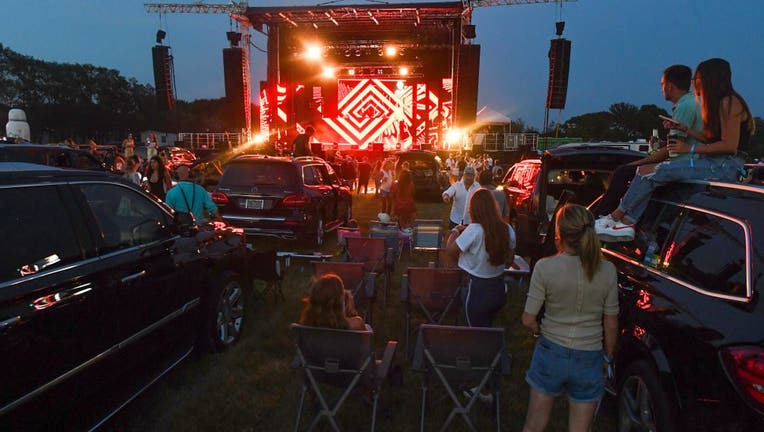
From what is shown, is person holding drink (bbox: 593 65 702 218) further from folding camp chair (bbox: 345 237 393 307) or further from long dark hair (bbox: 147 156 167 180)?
long dark hair (bbox: 147 156 167 180)

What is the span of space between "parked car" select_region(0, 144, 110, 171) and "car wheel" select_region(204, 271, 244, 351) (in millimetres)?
3458

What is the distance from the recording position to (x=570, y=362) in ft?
8.95

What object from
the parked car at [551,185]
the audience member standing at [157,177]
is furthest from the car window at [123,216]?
the audience member standing at [157,177]

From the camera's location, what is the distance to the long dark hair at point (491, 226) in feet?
13.2

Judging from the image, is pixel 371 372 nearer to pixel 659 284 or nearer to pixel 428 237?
pixel 659 284

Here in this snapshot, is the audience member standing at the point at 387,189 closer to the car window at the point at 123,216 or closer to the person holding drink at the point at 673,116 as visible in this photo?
the person holding drink at the point at 673,116

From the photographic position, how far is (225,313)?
16.4ft

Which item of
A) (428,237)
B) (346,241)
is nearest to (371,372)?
(346,241)

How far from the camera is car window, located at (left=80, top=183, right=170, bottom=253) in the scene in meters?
3.31

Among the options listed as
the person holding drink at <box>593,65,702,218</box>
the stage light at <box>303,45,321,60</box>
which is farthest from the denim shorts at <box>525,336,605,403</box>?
the stage light at <box>303,45,321,60</box>

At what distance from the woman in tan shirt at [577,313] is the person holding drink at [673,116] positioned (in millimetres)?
1106

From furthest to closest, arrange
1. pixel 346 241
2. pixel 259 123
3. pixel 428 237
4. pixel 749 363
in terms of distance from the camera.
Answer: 1. pixel 259 123
2. pixel 428 237
3. pixel 346 241
4. pixel 749 363

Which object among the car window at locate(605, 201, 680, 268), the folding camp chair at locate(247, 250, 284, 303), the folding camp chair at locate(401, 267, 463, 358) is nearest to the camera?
the car window at locate(605, 201, 680, 268)

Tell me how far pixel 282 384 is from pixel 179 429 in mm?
947
